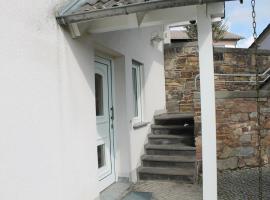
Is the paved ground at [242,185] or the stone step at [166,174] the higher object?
the stone step at [166,174]

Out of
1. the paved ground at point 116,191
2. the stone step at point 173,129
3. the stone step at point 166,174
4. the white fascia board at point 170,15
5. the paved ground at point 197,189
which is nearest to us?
the white fascia board at point 170,15

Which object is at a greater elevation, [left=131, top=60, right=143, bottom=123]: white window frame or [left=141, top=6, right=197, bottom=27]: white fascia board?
[left=141, top=6, right=197, bottom=27]: white fascia board

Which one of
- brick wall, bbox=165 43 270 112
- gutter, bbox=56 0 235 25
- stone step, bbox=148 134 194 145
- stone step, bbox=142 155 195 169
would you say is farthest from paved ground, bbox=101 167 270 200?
brick wall, bbox=165 43 270 112

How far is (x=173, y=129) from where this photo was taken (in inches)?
349

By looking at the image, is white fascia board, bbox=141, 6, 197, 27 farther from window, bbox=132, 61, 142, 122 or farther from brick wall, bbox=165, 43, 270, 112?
brick wall, bbox=165, 43, 270, 112

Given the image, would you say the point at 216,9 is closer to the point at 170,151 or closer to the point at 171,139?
the point at 170,151

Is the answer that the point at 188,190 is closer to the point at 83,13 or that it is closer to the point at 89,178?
the point at 89,178

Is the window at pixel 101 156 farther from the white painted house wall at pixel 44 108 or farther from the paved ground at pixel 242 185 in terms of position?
the paved ground at pixel 242 185

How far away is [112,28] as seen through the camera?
4.84 m

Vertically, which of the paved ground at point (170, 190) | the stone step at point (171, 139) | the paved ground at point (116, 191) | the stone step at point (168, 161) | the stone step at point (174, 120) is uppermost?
the stone step at point (174, 120)

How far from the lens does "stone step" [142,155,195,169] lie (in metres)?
7.50

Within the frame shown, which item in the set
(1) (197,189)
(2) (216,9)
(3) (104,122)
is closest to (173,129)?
(1) (197,189)

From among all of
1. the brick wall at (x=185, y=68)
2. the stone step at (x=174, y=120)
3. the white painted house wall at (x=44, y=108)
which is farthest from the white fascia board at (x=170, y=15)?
the brick wall at (x=185, y=68)

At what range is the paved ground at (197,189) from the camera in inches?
238
